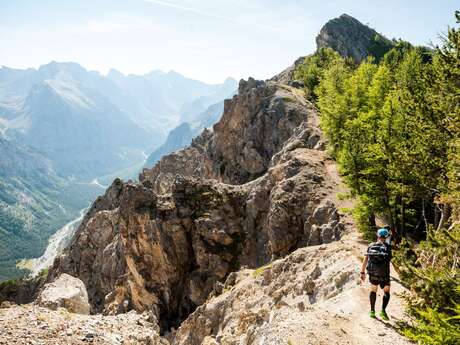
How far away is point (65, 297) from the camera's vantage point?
33062 mm

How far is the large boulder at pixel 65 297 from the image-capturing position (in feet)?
104

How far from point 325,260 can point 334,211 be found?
15.3 metres

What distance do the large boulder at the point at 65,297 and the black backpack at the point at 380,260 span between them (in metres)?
23.4

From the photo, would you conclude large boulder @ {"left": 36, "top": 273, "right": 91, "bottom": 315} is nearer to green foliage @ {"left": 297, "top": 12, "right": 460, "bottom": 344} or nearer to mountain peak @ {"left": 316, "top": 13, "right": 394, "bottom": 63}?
green foliage @ {"left": 297, "top": 12, "right": 460, "bottom": 344}

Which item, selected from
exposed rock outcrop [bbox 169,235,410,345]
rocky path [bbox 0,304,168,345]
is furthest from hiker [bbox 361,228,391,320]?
rocky path [bbox 0,304,168,345]

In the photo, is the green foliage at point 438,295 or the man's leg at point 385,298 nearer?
the green foliage at point 438,295

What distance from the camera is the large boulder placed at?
3164 centimetres

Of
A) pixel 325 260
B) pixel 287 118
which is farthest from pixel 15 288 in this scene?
pixel 325 260

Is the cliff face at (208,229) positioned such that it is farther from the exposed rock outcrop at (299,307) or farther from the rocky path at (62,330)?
the rocky path at (62,330)

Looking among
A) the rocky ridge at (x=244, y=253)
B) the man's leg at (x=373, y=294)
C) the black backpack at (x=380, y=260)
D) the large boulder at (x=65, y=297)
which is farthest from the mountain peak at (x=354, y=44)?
the man's leg at (x=373, y=294)

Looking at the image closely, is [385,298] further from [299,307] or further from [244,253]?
[244,253]

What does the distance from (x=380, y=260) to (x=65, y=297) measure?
2479 centimetres

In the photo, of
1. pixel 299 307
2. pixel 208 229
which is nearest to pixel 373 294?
pixel 299 307

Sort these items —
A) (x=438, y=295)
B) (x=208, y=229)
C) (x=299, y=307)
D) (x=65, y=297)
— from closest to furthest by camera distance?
(x=438, y=295) < (x=299, y=307) < (x=65, y=297) < (x=208, y=229)
